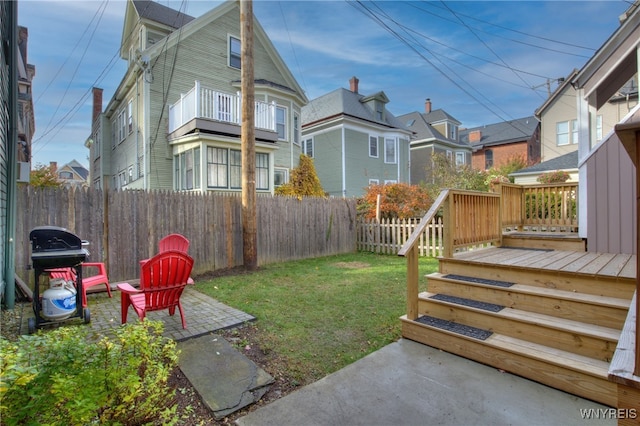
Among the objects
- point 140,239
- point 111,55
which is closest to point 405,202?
point 140,239

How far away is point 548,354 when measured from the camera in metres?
2.82

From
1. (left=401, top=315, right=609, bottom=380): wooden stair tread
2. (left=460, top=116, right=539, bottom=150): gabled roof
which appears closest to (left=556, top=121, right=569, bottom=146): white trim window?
(left=460, top=116, right=539, bottom=150): gabled roof

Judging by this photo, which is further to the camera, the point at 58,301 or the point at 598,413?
the point at 58,301

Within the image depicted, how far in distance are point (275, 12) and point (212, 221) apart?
788cm

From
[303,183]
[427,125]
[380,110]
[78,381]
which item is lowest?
[78,381]

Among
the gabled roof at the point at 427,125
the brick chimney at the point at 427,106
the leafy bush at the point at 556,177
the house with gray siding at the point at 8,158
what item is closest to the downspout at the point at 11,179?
the house with gray siding at the point at 8,158

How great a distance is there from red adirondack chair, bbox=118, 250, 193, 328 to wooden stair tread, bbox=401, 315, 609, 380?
10.7ft

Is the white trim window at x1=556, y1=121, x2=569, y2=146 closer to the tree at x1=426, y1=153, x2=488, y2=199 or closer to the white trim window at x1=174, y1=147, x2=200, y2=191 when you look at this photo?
the tree at x1=426, y1=153, x2=488, y2=199

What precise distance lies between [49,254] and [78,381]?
290 cm

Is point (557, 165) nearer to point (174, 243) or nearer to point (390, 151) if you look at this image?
point (390, 151)

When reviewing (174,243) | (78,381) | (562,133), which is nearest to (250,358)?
(78,381)

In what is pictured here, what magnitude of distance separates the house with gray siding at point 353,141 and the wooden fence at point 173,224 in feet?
30.0

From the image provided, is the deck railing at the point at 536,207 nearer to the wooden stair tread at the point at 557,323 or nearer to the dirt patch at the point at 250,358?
the wooden stair tread at the point at 557,323

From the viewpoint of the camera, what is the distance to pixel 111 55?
44.8 feet
